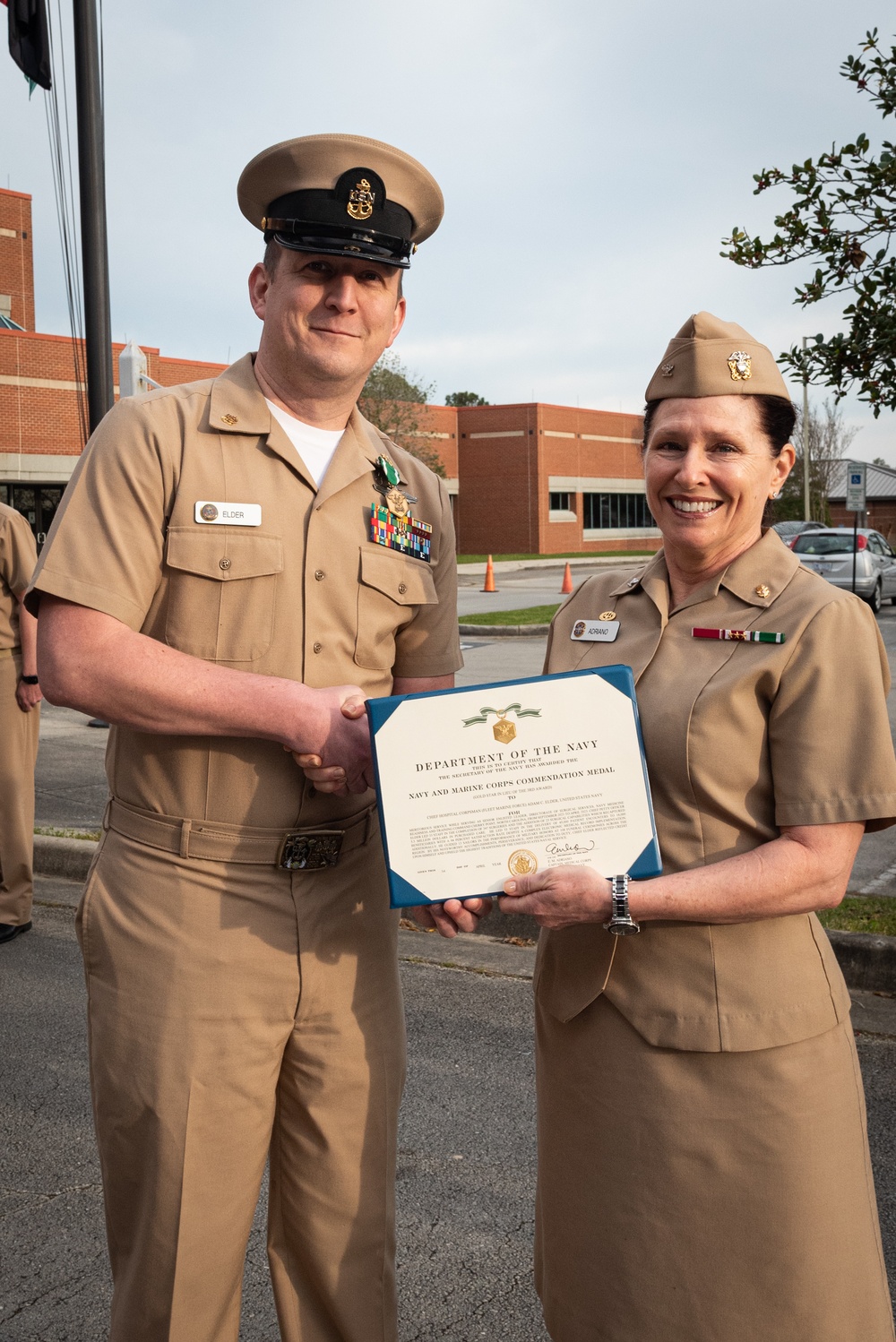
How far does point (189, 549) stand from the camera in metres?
2.24

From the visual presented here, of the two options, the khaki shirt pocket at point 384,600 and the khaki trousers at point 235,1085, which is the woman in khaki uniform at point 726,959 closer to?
the khaki trousers at point 235,1085

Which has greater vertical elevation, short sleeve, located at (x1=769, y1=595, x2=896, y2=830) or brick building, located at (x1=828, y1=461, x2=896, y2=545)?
brick building, located at (x1=828, y1=461, x2=896, y2=545)

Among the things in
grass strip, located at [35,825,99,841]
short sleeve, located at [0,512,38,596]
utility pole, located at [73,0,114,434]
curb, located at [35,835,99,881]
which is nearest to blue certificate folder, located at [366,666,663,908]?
short sleeve, located at [0,512,38,596]

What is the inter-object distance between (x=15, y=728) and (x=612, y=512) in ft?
177

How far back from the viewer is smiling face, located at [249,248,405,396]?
7.50 feet

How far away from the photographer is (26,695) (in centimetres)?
589

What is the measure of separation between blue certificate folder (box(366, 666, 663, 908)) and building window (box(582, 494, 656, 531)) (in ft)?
180

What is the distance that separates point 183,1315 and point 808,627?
5.55 feet

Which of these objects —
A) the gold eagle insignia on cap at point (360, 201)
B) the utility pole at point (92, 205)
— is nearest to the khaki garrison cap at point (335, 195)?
A: the gold eagle insignia on cap at point (360, 201)

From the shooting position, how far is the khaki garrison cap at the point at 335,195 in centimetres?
229

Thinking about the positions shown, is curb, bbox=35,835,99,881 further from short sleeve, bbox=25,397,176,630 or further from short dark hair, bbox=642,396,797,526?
short dark hair, bbox=642,396,797,526

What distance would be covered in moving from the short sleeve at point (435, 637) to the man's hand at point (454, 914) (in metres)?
0.60

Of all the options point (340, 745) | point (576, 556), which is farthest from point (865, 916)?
point (576, 556)

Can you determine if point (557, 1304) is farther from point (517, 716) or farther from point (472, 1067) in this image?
point (472, 1067)
